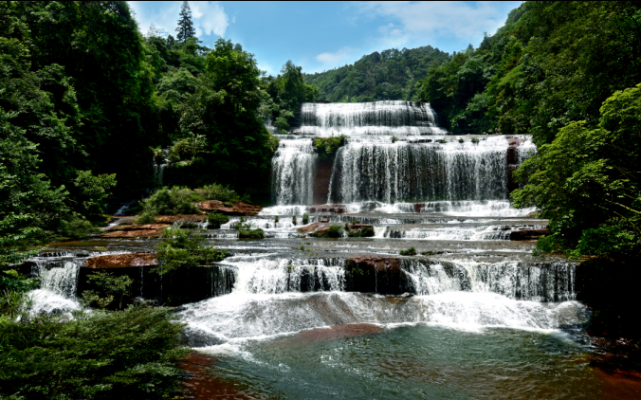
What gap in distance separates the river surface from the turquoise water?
29 millimetres

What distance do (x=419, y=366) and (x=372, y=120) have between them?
34091 mm

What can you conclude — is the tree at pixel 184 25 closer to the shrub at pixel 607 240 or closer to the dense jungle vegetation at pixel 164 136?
the dense jungle vegetation at pixel 164 136

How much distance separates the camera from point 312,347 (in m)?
7.01

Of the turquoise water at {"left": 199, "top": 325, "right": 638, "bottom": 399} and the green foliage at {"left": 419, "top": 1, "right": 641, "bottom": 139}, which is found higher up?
the green foliage at {"left": 419, "top": 1, "right": 641, "bottom": 139}

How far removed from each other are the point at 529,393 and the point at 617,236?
342 centimetres

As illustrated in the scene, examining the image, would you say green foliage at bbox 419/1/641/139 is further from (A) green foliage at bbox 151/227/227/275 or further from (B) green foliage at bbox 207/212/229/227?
(B) green foliage at bbox 207/212/229/227

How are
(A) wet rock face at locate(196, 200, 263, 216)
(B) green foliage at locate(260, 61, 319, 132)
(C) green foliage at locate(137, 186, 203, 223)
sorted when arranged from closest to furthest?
(C) green foliage at locate(137, 186, 203, 223), (A) wet rock face at locate(196, 200, 263, 216), (B) green foliage at locate(260, 61, 319, 132)

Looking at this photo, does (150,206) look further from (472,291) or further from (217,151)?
(472,291)

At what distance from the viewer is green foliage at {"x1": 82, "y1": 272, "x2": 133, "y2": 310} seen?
342 inches

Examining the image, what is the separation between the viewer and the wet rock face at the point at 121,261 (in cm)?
967

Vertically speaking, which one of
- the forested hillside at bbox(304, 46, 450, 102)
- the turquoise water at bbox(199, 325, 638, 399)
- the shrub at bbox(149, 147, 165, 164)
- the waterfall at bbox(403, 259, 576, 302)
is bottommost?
the turquoise water at bbox(199, 325, 638, 399)

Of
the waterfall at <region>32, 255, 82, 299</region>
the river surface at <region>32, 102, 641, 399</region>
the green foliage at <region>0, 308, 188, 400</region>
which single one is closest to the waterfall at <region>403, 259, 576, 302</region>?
the river surface at <region>32, 102, 641, 399</region>

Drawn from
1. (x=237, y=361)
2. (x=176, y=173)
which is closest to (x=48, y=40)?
(x=176, y=173)

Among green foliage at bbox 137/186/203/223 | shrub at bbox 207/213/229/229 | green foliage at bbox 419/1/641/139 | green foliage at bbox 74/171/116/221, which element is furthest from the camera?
green foliage at bbox 137/186/203/223
